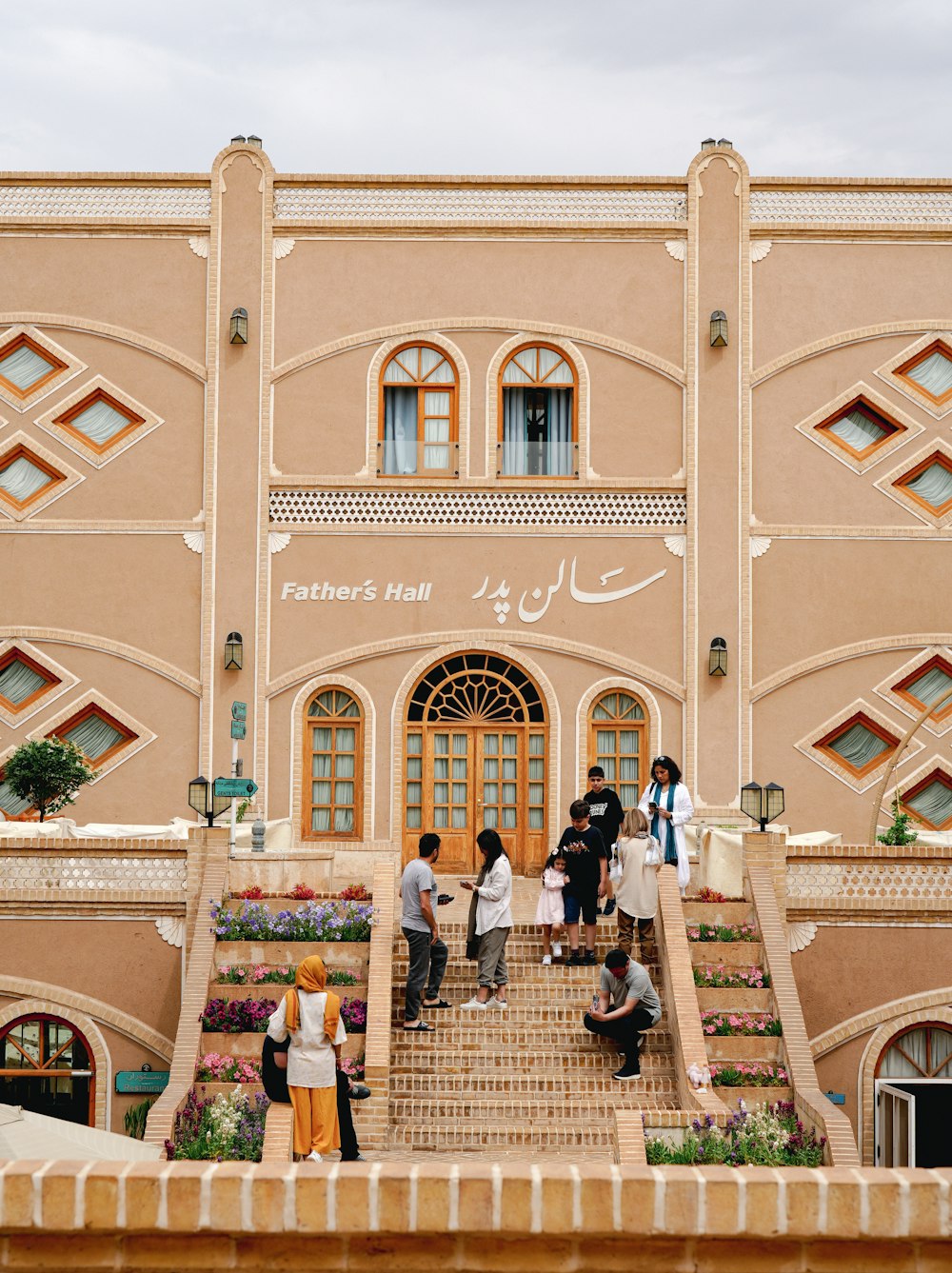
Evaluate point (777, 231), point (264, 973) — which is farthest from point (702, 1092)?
point (777, 231)

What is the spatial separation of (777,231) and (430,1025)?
10.9m

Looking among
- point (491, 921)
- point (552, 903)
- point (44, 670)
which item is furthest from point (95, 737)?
point (491, 921)

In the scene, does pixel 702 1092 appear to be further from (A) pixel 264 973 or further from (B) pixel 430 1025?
(A) pixel 264 973

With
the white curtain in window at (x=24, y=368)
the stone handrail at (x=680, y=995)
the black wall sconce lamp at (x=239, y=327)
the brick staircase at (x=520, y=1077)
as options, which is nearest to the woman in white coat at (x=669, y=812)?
the stone handrail at (x=680, y=995)

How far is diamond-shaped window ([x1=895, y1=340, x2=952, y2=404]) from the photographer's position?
19.0 meters

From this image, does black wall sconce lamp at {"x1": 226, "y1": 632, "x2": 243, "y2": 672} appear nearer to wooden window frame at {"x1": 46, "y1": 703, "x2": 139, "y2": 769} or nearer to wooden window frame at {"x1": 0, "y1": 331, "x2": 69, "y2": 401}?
wooden window frame at {"x1": 46, "y1": 703, "x2": 139, "y2": 769}

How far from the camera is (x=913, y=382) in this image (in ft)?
62.4

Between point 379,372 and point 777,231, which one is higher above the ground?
point 777,231

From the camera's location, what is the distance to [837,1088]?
14.5 m

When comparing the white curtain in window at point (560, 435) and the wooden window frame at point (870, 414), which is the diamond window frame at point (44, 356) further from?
the wooden window frame at point (870, 414)

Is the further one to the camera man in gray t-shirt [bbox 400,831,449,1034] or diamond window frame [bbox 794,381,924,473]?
diamond window frame [bbox 794,381,924,473]

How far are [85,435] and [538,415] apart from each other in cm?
533

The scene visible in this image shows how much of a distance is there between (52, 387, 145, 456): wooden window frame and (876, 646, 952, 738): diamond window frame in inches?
361

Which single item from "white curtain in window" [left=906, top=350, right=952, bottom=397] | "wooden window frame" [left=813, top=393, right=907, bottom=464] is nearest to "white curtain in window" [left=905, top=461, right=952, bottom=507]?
"wooden window frame" [left=813, top=393, right=907, bottom=464]
